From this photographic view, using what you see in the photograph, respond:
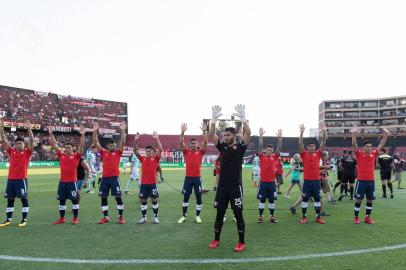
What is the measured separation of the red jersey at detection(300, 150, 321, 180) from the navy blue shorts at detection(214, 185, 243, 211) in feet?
13.1

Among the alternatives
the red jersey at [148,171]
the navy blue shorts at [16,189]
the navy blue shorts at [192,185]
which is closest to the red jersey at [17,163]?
the navy blue shorts at [16,189]

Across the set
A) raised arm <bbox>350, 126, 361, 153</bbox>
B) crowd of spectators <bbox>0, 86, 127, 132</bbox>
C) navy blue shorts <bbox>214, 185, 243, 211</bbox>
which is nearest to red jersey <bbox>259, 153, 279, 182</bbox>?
raised arm <bbox>350, 126, 361, 153</bbox>

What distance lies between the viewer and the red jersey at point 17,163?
1055cm

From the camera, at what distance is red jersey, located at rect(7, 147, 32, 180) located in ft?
34.6

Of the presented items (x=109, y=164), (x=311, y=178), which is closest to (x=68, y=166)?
(x=109, y=164)

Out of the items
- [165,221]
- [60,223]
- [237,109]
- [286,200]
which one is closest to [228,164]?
[237,109]

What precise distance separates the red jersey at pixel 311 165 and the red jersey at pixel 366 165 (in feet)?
4.09

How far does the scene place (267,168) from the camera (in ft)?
38.2

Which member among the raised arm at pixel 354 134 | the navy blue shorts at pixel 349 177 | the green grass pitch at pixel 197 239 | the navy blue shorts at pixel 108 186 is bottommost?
the green grass pitch at pixel 197 239

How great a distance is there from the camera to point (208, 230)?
32.1ft

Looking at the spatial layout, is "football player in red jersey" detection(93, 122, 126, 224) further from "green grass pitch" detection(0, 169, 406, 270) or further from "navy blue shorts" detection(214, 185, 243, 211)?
"navy blue shorts" detection(214, 185, 243, 211)

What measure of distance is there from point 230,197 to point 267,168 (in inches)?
161

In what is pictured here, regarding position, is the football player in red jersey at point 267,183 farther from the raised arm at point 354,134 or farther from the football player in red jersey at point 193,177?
the raised arm at point 354,134

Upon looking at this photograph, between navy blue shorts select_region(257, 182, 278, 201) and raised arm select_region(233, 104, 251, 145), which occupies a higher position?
raised arm select_region(233, 104, 251, 145)
